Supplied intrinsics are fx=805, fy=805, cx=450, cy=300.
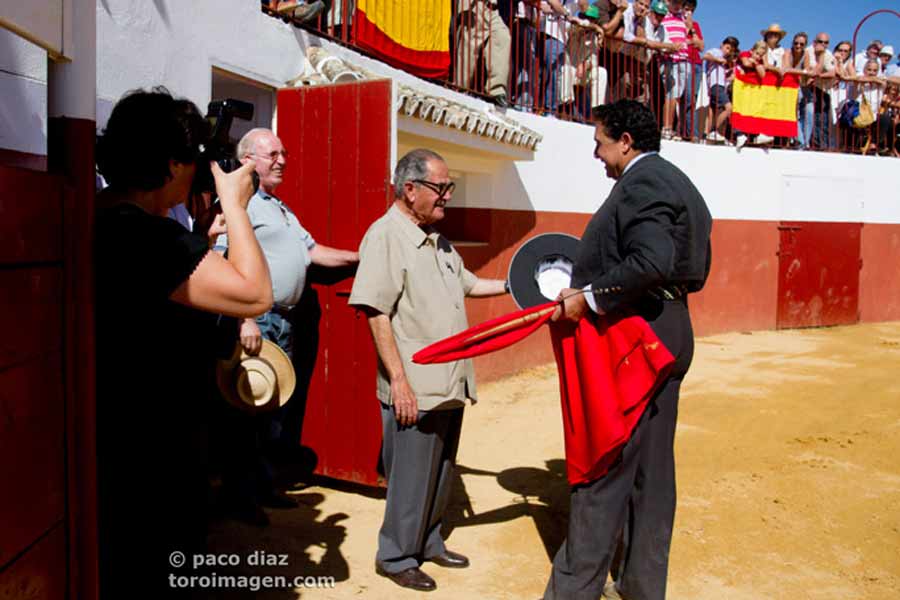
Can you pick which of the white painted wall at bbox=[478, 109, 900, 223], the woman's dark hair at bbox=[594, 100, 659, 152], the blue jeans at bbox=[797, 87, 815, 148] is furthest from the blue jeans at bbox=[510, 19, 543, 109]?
the woman's dark hair at bbox=[594, 100, 659, 152]

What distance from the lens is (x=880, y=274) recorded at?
41.1 feet

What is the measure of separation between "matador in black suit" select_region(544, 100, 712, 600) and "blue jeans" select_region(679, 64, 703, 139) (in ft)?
29.0

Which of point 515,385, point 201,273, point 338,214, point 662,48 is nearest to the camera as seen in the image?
point 201,273

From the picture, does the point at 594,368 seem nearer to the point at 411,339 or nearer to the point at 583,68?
the point at 411,339

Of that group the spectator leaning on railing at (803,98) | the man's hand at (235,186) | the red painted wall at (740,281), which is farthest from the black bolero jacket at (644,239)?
the spectator leaning on railing at (803,98)

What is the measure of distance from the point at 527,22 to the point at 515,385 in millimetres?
4184

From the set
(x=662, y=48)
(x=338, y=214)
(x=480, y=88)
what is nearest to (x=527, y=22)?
(x=480, y=88)

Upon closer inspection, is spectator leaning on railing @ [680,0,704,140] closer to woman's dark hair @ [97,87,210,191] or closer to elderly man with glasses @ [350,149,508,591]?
elderly man with glasses @ [350,149,508,591]

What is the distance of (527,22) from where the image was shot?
9.08m

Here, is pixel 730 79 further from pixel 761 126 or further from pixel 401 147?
pixel 401 147

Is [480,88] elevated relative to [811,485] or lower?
elevated

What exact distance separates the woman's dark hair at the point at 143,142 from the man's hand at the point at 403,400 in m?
1.51

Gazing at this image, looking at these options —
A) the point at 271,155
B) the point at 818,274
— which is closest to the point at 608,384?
the point at 271,155

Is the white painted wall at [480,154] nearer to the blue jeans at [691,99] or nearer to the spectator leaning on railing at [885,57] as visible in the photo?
the blue jeans at [691,99]
